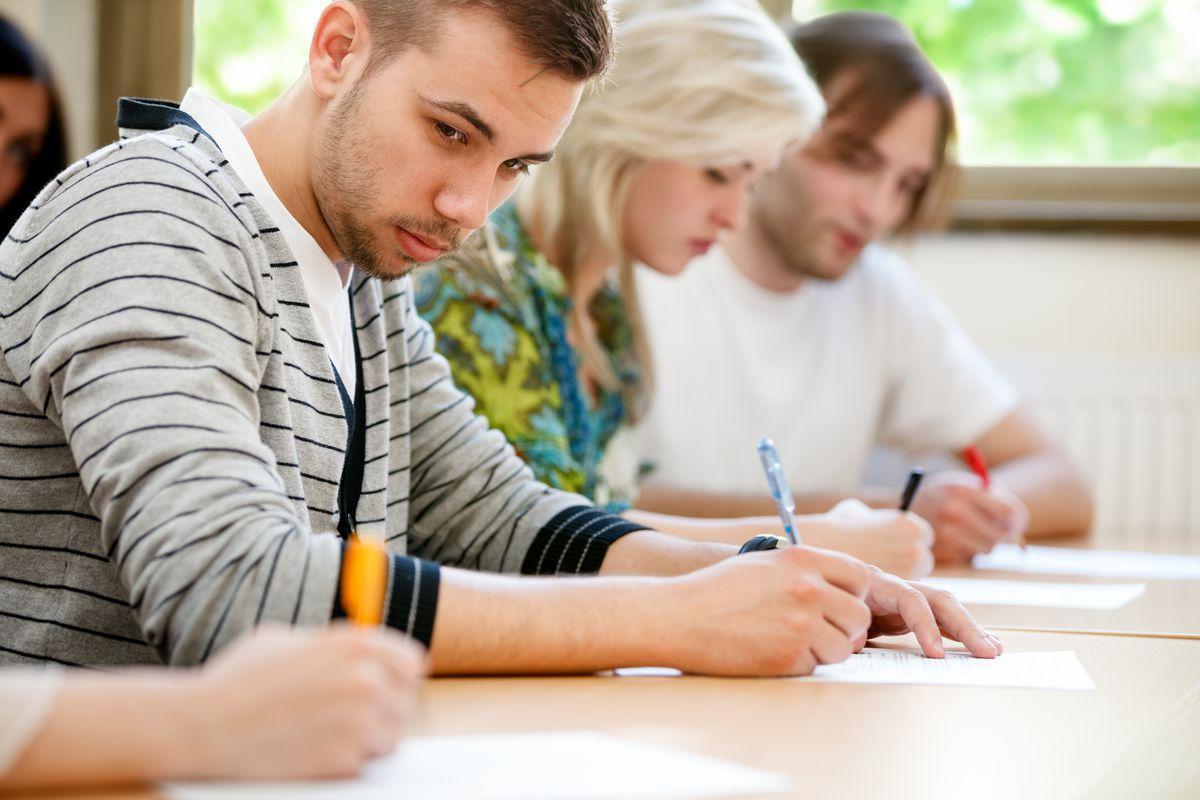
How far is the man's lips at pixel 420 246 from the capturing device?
116 cm

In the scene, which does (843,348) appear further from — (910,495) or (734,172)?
(910,495)

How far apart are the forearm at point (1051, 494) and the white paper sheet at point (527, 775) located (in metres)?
1.66

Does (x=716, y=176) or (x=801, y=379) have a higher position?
(x=716, y=176)

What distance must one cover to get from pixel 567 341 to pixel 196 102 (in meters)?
0.73

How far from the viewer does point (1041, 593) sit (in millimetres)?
1515

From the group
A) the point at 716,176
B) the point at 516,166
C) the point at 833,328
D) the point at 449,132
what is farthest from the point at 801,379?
the point at 449,132

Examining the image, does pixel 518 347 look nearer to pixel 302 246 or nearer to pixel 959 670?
pixel 302 246

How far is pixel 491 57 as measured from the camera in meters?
1.08

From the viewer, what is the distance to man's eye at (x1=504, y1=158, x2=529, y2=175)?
1182 mm

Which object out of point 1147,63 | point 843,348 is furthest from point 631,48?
point 1147,63

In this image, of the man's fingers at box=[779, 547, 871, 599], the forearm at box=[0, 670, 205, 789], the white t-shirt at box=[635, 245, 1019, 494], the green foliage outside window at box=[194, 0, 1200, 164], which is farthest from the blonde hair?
the forearm at box=[0, 670, 205, 789]

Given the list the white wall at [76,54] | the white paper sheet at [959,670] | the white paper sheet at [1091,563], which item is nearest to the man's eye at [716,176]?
the white paper sheet at [1091,563]

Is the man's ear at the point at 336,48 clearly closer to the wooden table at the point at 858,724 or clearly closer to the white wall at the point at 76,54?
the wooden table at the point at 858,724

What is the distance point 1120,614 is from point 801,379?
117 centimetres
